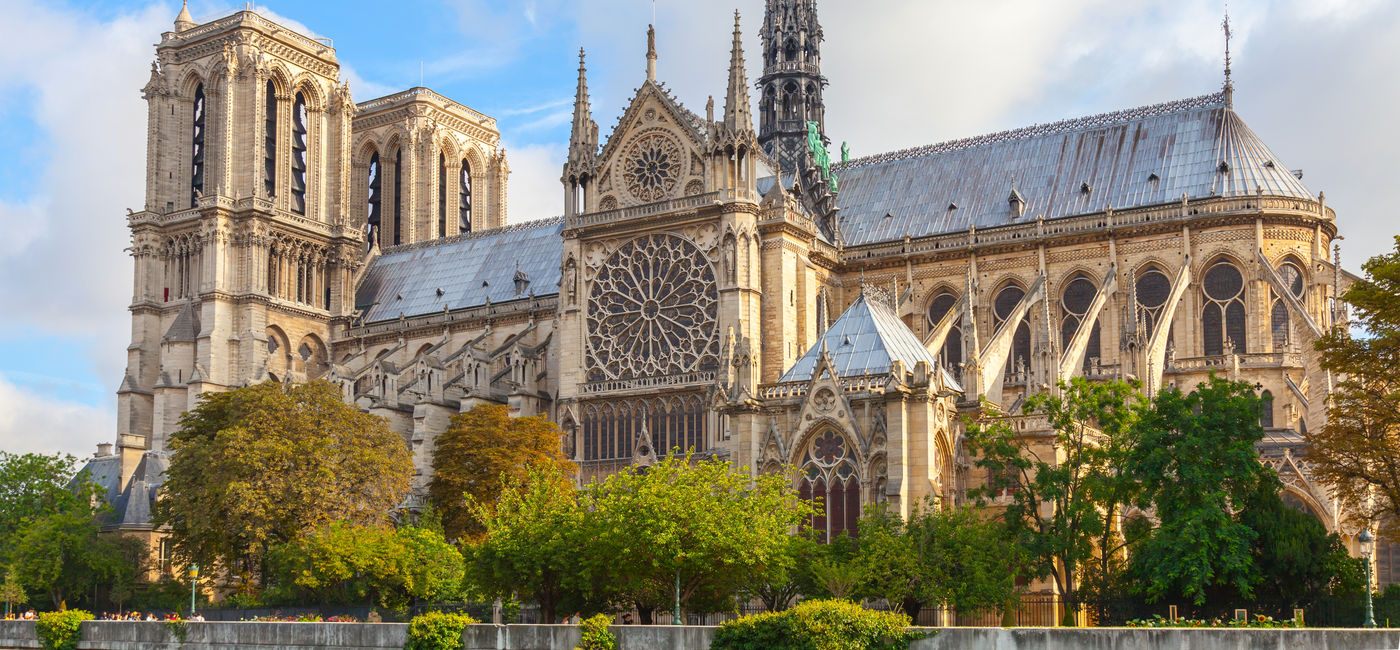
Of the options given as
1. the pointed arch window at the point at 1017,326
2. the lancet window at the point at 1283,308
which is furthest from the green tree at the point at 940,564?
the lancet window at the point at 1283,308

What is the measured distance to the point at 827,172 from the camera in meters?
68.9

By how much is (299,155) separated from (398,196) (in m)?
10.7

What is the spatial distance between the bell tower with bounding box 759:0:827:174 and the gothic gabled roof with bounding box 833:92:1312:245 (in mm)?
3736

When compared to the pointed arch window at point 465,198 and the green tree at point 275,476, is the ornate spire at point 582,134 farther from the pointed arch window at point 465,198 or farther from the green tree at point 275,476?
A: the pointed arch window at point 465,198

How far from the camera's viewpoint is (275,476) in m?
48.8

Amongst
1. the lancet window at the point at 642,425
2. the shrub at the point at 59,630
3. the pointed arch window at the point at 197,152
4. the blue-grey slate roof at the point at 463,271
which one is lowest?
the shrub at the point at 59,630

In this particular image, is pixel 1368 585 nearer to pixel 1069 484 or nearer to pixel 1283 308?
pixel 1069 484

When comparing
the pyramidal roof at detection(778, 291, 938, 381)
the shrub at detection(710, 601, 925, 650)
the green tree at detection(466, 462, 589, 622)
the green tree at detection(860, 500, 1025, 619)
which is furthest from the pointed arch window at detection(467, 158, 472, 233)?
the shrub at detection(710, 601, 925, 650)

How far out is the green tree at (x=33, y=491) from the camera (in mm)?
58812

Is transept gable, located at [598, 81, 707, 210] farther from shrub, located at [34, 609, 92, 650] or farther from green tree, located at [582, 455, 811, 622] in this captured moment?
shrub, located at [34, 609, 92, 650]

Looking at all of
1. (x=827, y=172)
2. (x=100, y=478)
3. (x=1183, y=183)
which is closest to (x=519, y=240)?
(x=827, y=172)

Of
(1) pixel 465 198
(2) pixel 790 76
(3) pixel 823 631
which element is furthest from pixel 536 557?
(1) pixel 465 198

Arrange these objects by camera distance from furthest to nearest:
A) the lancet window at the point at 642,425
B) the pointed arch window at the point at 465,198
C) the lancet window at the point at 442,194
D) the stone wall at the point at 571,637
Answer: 1. the pointed arch window at the point at 465,198
2. the lancet window at the point at 442,194
3. the lancet window at the point at 642,425
4. the stone wall at the point at 571,637

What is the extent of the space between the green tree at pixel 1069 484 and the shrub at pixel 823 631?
6.62m
